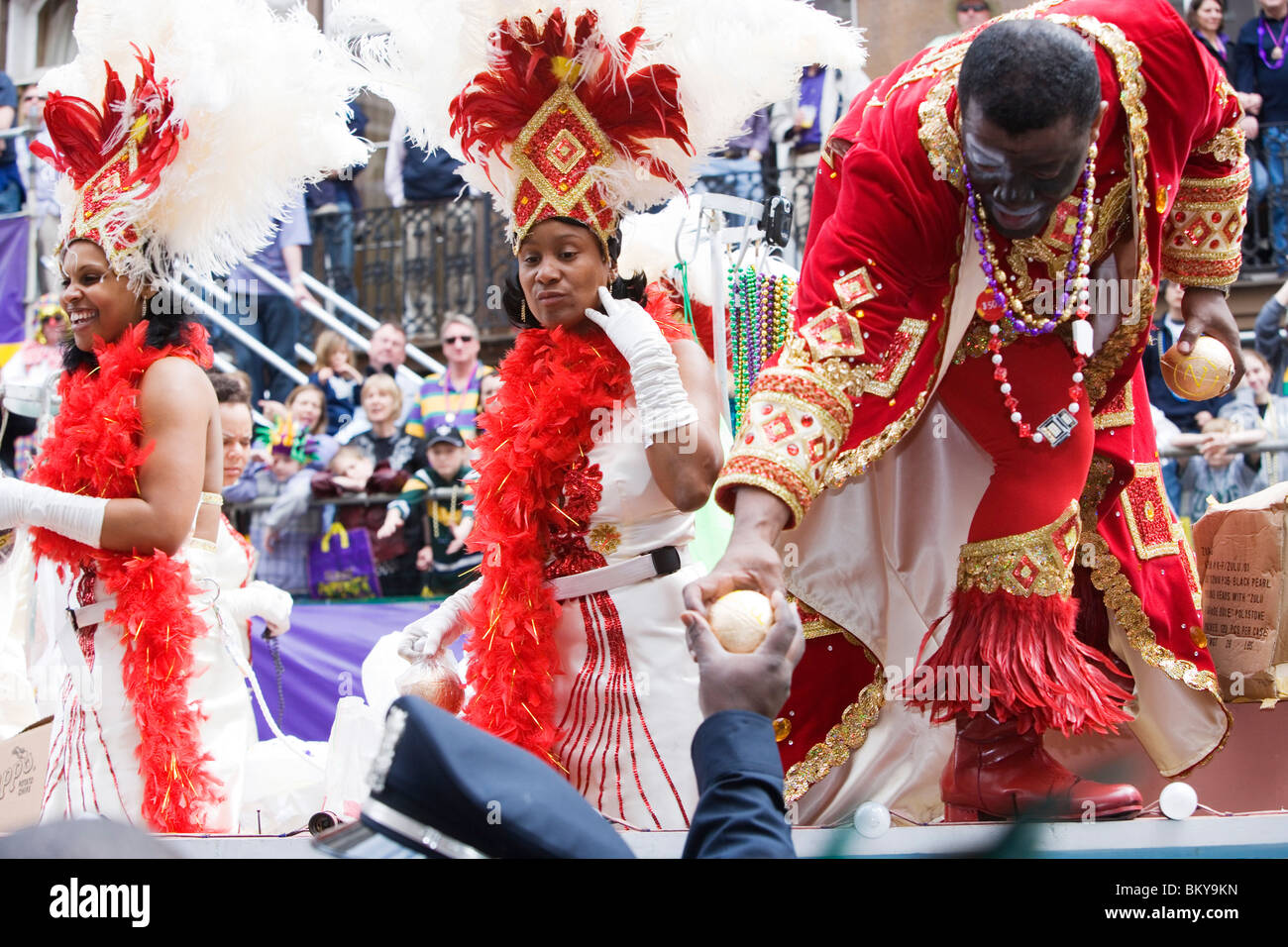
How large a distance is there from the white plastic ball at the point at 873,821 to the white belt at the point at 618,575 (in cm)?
63

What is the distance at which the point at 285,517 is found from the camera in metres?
6.69

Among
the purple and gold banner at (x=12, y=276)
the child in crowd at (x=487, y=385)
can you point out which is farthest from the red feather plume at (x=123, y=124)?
the purple and gold banner at (x=12, y=276)

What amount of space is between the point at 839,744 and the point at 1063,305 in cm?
103

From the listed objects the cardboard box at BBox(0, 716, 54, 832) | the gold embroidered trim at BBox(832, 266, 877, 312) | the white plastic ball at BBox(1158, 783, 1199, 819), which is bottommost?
the cardboard box at BBox(0, 716, 54, 832)

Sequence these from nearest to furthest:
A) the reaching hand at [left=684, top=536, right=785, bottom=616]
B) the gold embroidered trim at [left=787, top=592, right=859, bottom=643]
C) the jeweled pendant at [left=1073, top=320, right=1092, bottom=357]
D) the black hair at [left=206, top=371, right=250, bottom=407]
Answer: the reaching hand at [left=684, top=536, right=785, bottom=616]
the jeweled pendant at [left=1073, top=320, right=1092, bottom=357]
the gold embroidered trim at [left=787, top=592, right=859, bottom=643]
the black hair at [left=206, top=371, right=250, bottom=407]

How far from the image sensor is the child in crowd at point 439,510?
247 inches

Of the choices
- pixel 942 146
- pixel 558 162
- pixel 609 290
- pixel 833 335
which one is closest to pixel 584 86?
pixel 558 162

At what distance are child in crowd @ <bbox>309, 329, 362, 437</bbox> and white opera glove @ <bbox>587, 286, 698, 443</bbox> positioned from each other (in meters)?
4.64

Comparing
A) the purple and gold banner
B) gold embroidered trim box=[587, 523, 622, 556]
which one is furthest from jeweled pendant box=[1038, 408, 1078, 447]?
the purple and gold banner

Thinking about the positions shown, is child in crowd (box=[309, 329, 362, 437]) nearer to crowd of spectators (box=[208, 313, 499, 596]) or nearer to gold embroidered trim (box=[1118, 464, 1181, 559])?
crowd of spectators (box=[208, 313, 499, 596])

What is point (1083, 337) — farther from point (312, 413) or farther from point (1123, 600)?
point (312, 413)

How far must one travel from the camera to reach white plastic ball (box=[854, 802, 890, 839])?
7.92 ft

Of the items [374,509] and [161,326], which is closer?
[161,326]

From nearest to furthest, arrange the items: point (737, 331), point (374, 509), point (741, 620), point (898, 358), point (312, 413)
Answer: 1. point (741, 620)
2. point (898, 358)
3. point (737, 331)
4. point (374, 509)
5. point (312, 413)
